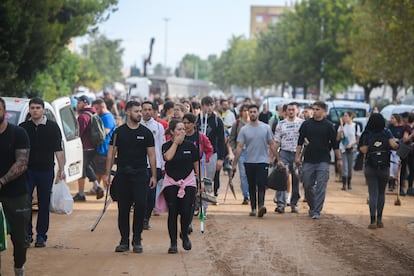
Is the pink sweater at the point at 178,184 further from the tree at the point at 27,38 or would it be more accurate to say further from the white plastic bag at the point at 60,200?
the tree at the point at 27,38

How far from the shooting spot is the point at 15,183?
29.2ft

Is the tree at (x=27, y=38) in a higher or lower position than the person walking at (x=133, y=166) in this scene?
higher

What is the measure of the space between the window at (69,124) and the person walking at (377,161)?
5.49 m

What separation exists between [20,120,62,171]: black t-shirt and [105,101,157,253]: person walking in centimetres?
82

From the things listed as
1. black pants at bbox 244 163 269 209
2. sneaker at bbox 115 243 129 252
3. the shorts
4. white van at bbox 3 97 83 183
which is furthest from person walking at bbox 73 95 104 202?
sneaker at bbox 115 243 129 252

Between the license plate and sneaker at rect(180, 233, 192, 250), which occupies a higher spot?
the license plate

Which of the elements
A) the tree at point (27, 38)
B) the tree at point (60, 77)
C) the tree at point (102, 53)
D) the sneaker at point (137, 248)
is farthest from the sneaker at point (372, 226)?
the tree at point (102, 53)

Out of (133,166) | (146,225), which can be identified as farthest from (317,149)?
(133,166)

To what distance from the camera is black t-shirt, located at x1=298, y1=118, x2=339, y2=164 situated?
1491 centimetres

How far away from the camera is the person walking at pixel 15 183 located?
878 cm

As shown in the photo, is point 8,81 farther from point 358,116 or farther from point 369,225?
point 369,225

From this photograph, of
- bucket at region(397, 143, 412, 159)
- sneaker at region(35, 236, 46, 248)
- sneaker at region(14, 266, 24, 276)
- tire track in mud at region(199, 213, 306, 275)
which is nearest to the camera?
sneaker at region(14, 266, 24, 276)

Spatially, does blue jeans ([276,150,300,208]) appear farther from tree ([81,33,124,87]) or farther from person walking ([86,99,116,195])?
tree ([81,33,124,87])

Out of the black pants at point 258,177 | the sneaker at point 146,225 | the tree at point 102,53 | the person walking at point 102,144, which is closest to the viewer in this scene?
the sneaker at point 146,225
